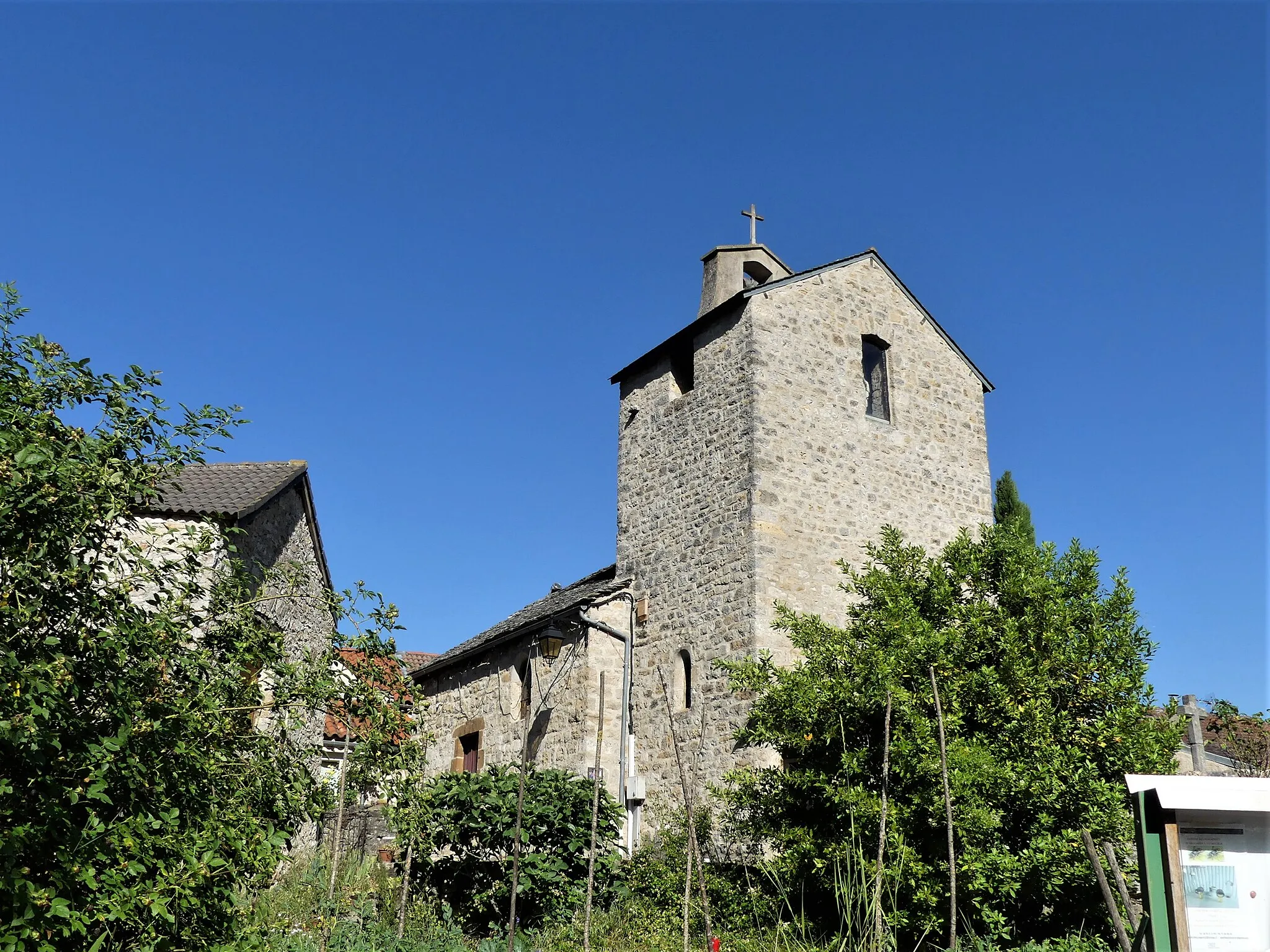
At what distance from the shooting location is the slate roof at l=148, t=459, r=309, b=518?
11758mm

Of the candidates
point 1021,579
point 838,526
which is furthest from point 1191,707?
point 1021,579

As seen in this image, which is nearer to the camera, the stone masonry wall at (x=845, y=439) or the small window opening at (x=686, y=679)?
the stone masonry wall at (x=845, y=439)

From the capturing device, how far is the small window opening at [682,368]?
48.8ft

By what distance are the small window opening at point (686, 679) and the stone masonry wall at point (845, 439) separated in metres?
1.46

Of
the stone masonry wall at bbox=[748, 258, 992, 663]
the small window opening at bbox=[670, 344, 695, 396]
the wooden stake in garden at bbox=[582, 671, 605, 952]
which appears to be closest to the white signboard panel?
the wooden stake in garden at bbox=[582, 671, 605, 952]

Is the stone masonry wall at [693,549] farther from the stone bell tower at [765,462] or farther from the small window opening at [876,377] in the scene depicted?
the small window opening at [876,377]

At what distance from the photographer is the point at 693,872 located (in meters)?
10.1

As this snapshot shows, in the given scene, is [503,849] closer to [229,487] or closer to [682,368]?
[229,487]

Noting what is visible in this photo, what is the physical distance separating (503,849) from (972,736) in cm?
464

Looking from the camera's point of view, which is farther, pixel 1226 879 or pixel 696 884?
pixel 696 884

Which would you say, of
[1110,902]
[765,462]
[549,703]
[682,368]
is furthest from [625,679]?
[1110,902]

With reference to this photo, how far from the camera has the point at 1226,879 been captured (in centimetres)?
464

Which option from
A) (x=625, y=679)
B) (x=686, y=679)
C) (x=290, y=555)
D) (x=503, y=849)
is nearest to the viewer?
(x=503, y=849)

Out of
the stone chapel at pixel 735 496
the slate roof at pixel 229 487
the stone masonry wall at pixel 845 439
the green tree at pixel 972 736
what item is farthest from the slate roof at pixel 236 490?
the stone masonry wall at pixel 845 439
